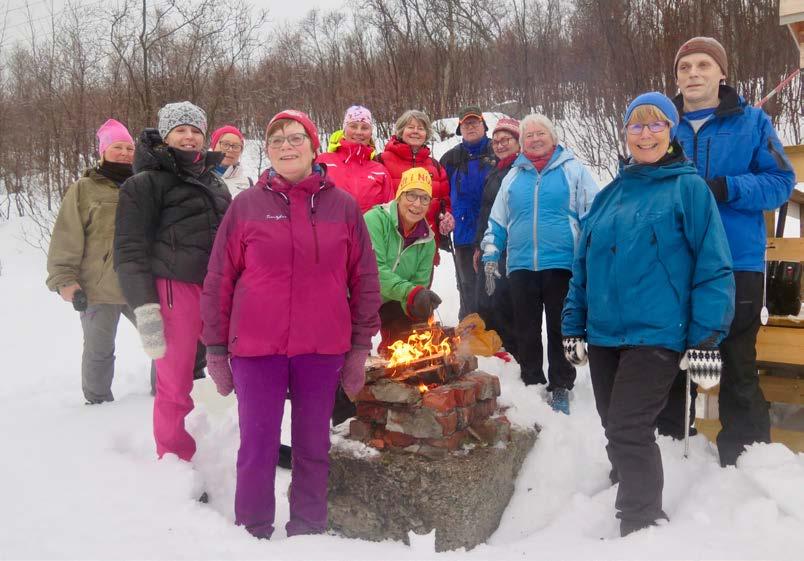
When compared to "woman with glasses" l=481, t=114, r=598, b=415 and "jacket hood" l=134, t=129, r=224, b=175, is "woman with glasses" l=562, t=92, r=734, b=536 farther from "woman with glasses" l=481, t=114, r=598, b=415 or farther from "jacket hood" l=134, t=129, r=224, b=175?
"jacket hood" l=134, t=129, r=224, b=175

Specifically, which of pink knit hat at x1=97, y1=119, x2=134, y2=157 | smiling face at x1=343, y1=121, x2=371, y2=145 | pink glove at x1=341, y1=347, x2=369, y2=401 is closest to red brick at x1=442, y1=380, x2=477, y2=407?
pink glove at x1=341, y1=347, x2=369, y2=401

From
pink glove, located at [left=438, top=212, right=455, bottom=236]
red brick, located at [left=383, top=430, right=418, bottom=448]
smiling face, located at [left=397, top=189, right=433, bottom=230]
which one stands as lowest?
red brick, located at [left=383, top=430, right=418, bottom=448]

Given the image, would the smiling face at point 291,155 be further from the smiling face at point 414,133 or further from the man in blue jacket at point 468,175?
the man in blue jacket at point 468,175

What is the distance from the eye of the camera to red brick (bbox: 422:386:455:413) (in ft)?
9.93

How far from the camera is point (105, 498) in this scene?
275 centimetres

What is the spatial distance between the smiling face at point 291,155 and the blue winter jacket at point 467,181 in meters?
2.60

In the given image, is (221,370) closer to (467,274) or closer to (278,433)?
(278,433)

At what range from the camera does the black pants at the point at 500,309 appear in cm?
498

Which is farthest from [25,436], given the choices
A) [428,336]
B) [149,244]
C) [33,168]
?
[33,168]

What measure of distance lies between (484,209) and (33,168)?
45.0 ft

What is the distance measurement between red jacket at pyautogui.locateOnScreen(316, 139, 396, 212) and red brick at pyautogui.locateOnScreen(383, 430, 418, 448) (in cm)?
198

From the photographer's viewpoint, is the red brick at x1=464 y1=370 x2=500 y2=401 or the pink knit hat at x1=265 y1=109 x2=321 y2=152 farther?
the red brick at x1=464 y1=370 x2=500 y2=401

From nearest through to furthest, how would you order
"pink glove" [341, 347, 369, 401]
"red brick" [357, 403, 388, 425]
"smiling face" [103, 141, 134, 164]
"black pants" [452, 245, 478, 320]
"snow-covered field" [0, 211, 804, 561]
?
"snow-covered field" [0, 211, 804, 561]
"pink glove" [341, 347, 369, 401]
"red brick" [357, 403, 388, 425]
"smiling face" [103, 141, 134, 164]
"black pants" [452, 245, 478, 320]

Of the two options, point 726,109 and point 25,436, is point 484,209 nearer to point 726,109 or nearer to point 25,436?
point 726,109
